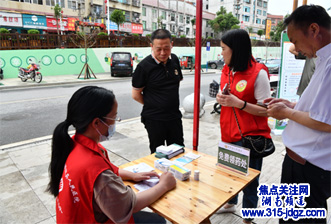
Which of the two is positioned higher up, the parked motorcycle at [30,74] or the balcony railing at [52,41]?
the balcony railing at [52,41]

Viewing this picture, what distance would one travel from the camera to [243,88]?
6.15 feet

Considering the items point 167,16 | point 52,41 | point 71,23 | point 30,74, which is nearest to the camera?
point 30,74

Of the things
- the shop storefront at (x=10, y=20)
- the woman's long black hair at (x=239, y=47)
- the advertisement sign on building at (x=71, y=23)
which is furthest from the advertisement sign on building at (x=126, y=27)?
the woman's long black hair at (x=239, y=47)

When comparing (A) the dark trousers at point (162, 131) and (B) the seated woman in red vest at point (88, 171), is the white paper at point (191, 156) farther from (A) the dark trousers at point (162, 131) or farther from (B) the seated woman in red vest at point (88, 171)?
(B) the seated woman in red vest at point (88, 171)

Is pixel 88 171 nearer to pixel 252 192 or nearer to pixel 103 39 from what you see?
pixel 252 192

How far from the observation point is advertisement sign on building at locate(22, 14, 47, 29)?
74.0 feet

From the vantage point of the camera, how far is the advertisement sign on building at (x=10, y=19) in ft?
70.0

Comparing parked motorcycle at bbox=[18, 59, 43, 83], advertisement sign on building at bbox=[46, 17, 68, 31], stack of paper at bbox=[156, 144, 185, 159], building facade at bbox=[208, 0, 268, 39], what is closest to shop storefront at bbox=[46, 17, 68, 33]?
advertisement sign on building at bbox=[46, 17, 68, 31]

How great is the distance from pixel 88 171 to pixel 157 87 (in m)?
1.45

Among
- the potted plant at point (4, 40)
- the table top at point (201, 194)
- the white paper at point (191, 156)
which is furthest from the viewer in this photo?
the potted plant at point (4, 40)

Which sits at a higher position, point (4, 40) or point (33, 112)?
point (4, 40)

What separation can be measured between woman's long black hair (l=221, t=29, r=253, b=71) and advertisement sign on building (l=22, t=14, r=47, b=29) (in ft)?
85.2

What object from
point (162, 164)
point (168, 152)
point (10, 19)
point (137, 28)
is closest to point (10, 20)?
point (10, 19)

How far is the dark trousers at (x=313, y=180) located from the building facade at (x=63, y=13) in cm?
2273
